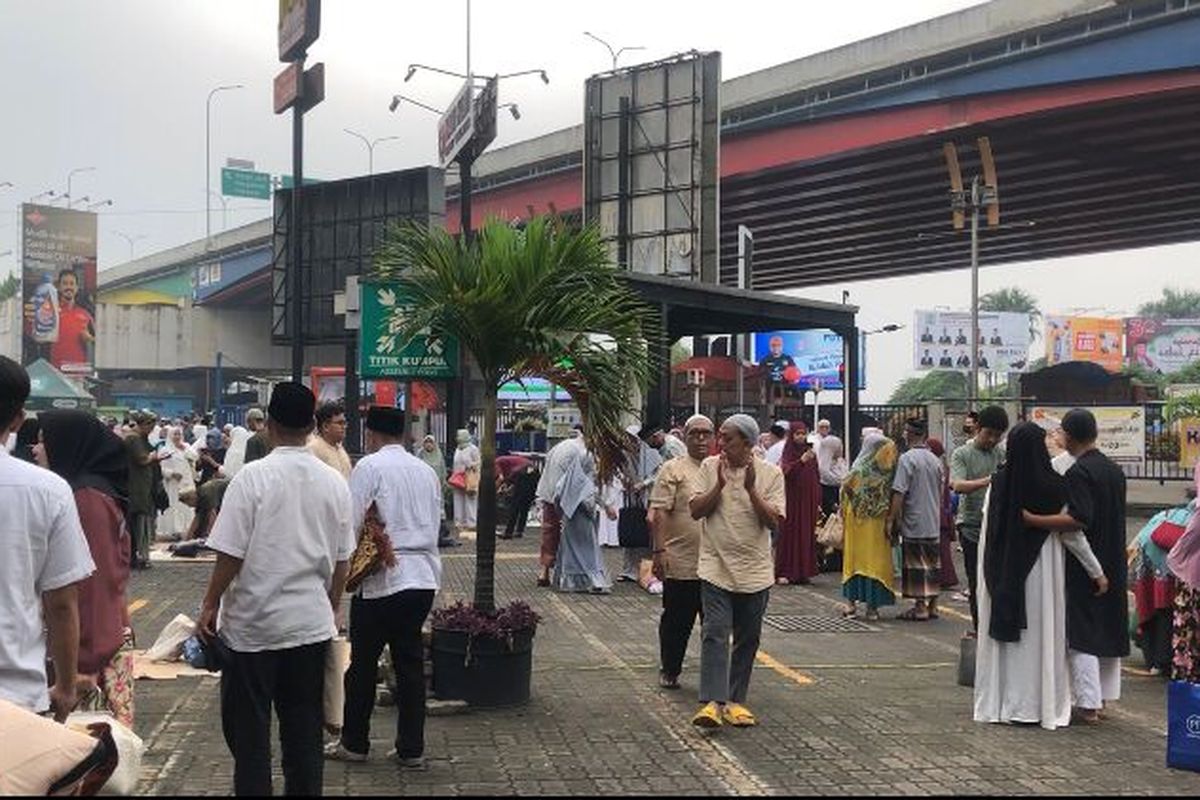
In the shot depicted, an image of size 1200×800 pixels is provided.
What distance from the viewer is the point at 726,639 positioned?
661cm

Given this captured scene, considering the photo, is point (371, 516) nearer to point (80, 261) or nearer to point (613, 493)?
point (613, 493)

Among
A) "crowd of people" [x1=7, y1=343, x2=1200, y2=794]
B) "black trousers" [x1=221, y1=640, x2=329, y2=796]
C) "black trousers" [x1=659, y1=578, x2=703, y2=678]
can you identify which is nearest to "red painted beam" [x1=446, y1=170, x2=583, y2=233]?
"crowd of people" [x1=7, y1=343, x2=1200, y2=794]

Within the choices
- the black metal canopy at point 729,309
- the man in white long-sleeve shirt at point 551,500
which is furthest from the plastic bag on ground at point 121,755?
the black metal canopy at point 729,309

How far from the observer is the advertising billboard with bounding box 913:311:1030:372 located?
70.0 m

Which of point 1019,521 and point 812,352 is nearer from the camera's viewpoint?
point 1019,521

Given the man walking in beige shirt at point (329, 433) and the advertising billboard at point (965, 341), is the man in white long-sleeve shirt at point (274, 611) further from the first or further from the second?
the advertising billboard at point (965, 341)

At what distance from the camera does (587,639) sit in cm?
952

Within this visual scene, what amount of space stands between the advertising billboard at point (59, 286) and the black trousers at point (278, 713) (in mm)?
64847

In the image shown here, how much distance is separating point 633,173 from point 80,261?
48171 millimetres

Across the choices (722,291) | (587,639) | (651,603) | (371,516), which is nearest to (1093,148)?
(722,291)

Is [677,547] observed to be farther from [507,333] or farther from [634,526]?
[634,526]

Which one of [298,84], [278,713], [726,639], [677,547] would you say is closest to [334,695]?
[278,713]

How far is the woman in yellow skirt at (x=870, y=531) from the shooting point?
10617mm

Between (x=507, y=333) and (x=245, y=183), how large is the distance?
66.4m
